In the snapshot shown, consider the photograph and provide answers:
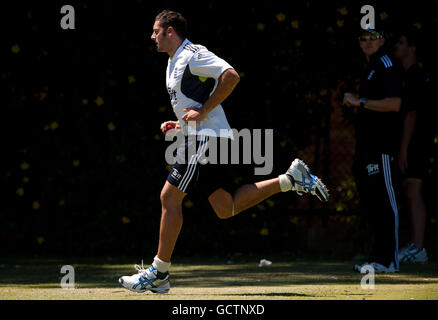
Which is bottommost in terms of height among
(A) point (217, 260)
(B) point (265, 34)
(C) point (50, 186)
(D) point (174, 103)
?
(A) point (217, 260)

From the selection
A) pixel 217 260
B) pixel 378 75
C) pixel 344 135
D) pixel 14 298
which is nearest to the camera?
pixel 14 298

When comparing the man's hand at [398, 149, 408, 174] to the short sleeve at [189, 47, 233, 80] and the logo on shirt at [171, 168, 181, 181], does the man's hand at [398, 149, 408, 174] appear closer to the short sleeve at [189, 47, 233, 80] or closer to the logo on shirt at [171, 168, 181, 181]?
the short sleeve at [189, 47, 233, 80]

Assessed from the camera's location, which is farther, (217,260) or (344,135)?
(344,135)

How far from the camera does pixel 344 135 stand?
11734 millimetres

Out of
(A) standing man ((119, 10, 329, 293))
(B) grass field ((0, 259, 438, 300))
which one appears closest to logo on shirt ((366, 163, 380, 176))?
(B) grass field ((0, 259, 438, 300))

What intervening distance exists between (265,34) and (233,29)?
36 cm

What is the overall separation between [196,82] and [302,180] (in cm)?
113

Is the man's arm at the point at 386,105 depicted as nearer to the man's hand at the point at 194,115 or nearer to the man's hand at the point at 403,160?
the man's hand at the point at 403,160

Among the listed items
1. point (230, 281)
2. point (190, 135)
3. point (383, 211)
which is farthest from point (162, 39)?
point (383, 211)

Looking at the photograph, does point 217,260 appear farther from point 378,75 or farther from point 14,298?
point 14,298

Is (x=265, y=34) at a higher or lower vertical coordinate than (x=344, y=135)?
higher
